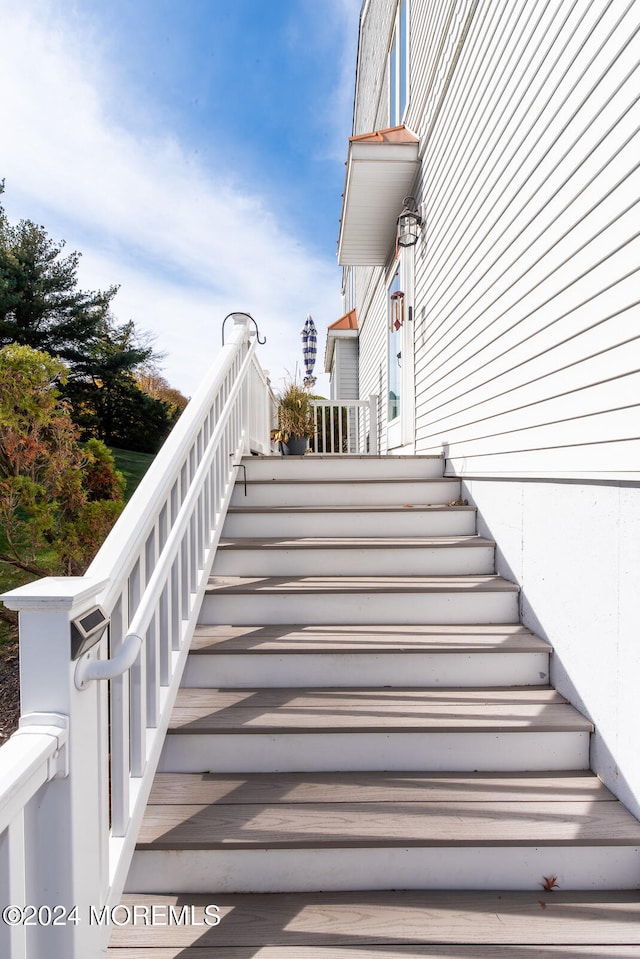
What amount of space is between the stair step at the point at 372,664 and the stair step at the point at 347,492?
1.18 m

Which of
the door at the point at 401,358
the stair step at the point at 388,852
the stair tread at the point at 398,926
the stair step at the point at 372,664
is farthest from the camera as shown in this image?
the door at the point at 401,358

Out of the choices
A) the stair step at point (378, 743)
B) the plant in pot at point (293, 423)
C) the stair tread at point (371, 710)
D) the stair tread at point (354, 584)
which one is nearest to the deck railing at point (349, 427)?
the plant in pot at point (293, 423)

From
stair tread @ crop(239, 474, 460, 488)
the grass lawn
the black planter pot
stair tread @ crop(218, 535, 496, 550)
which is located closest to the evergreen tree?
the grass lawn

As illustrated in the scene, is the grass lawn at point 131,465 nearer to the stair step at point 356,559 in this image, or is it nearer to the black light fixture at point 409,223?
the black light fixture at point 409,223

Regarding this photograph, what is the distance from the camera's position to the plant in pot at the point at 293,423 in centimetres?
470

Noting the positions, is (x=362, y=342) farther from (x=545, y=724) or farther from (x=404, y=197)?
(x=545, y=724)

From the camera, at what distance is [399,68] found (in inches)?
202

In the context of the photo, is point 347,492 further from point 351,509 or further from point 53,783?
point 53,783

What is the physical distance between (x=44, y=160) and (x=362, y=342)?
5501mm

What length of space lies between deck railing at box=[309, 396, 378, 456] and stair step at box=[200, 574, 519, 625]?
12.5ft

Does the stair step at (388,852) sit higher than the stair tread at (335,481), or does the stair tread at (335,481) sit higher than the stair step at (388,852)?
the stair tread at (335,481)

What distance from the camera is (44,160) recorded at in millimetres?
6496

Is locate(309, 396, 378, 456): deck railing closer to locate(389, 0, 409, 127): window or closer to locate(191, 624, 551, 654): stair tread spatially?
locate(389, 0, 409, 127): window

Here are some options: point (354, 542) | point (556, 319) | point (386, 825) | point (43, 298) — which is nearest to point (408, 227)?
point (556, 319)
